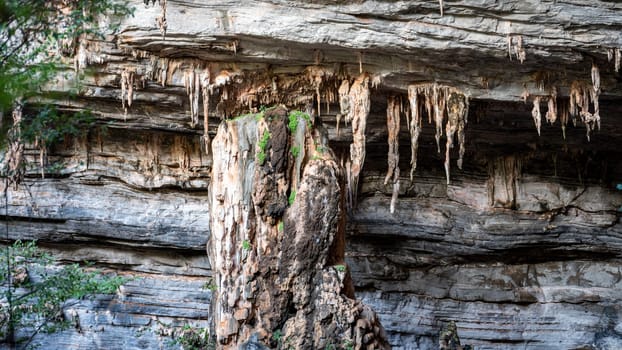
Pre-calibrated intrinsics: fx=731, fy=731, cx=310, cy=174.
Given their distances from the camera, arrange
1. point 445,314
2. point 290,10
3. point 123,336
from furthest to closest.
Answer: point 445,314, point 123,336, point 290,10

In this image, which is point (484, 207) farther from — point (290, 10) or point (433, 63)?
point (290, 10)

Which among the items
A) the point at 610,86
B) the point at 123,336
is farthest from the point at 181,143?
the point at 610,86

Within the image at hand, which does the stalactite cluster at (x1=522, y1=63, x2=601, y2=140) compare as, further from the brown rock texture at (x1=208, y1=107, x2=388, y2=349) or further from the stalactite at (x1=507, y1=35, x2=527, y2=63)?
the brown rock texture at (x1=208, y1=107, x2=388, y2=349)

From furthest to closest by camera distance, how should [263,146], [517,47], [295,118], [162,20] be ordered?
[295,118]
[263,146]
[517,47]
[162,20]

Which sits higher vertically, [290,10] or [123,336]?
[290,10]

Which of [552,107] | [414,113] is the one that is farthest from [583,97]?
[414,113]

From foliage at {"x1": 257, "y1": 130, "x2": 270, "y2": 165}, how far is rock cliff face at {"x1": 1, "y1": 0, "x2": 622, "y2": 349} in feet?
0.26

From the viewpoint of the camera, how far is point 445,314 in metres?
12.7

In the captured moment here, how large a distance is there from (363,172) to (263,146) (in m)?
4.01

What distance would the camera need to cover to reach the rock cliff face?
27.8 feet

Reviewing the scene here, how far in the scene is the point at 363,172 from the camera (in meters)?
12.7

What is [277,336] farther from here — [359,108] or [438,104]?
[438,104]

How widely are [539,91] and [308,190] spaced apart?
3.37m

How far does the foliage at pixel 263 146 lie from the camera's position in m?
8.90
